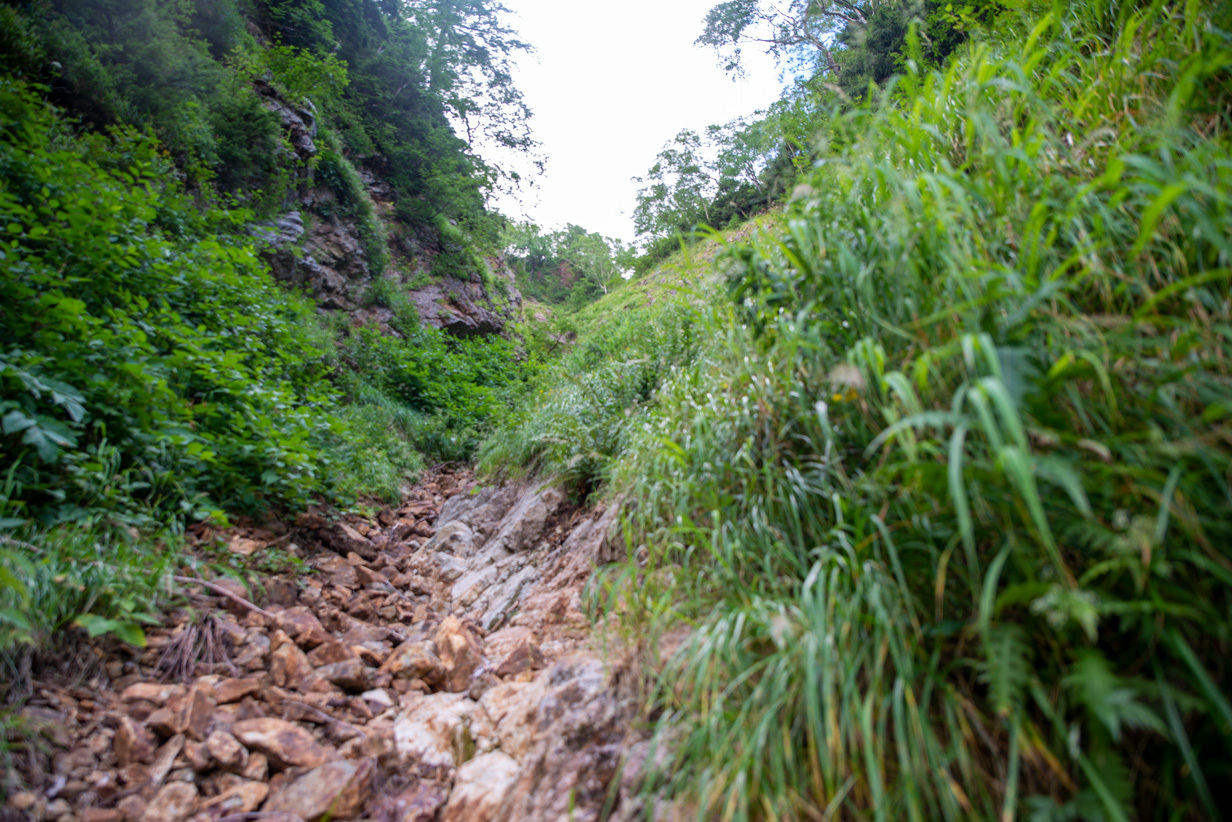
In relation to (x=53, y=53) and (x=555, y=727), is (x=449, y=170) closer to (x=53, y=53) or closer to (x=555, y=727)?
(x=53, y=53)

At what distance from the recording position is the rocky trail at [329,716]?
1.28 m

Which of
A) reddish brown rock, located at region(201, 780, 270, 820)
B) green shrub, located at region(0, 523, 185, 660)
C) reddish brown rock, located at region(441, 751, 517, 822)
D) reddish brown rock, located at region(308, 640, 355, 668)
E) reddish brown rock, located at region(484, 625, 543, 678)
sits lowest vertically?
reddish brown rock, located at region(441, 751, 517, 822)

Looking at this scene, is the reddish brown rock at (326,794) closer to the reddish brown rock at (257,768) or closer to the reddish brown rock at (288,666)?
the reddish brown rock at (257,768)

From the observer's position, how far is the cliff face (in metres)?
6.85

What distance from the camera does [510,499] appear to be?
167 inches

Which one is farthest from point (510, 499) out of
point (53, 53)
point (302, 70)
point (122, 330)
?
point (302, 70)

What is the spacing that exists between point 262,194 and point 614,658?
306 inches

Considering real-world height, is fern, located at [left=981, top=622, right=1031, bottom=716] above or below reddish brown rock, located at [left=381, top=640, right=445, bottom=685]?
below

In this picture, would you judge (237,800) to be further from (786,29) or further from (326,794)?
(786,29)

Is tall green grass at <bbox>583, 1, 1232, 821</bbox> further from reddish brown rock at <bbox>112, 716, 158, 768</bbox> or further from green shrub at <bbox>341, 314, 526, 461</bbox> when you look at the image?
green shrub at <bbox>341, 314, 526, 461</bbox>

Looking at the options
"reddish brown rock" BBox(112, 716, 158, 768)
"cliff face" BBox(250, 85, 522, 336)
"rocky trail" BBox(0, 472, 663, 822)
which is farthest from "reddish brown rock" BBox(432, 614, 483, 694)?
"cliff face" BBox(250, 85, 522, 336)

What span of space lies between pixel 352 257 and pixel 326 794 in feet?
28.2

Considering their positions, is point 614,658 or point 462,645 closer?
point 614,658

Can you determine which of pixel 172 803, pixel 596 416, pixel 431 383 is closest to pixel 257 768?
pixel 172 803
